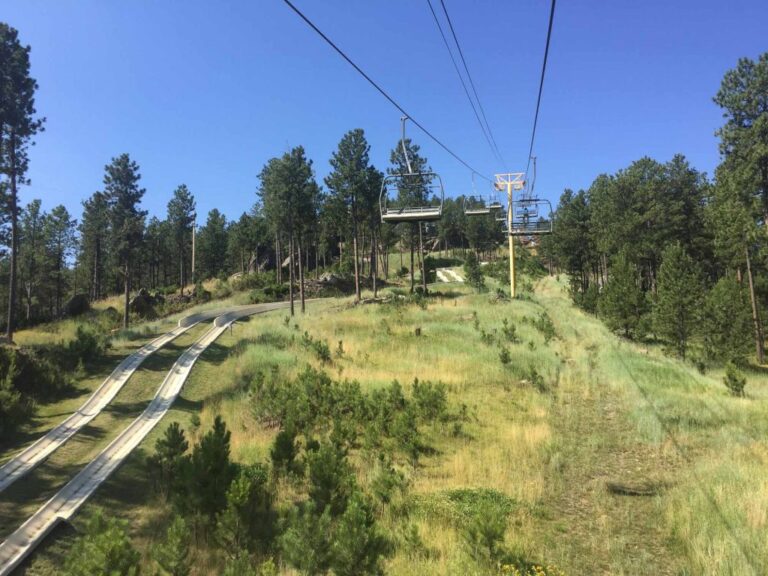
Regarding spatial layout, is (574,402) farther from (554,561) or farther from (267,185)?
(267,185)

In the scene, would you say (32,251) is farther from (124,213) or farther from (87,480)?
(87,480)

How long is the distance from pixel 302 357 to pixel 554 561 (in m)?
18.6

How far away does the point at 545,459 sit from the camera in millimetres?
11648

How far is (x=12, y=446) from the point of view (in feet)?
43.7

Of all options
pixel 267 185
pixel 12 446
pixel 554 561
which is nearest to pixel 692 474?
pixel 554 561

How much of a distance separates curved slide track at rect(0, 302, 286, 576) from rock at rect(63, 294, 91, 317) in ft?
89.3

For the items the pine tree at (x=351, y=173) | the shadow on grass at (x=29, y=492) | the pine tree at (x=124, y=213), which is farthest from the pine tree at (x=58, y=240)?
the shadow on grass at (x=29, y=492)

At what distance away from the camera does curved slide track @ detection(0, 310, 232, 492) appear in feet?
38.0

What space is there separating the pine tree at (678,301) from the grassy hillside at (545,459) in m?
4.98

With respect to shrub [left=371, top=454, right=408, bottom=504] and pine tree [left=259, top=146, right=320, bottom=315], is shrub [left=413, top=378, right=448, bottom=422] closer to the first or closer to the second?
shrub [left=371, top=454, right=408, bottom=504]

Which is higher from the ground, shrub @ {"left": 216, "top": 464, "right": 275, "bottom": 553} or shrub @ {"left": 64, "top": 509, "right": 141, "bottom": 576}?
shrub @ {"left": 64, "top": 509, "right": 141, "bottom": 576}

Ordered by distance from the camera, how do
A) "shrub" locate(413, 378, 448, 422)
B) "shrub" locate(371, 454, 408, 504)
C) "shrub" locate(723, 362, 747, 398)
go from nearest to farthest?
"shrub" locate(371, 454, 408, 504)
"shrub" locate(413, 378, 448, 422)
"shrub" locate(723, 362, 747, 398)

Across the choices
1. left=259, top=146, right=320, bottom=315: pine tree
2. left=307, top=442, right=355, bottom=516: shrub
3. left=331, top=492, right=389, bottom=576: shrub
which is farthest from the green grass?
left=259, top=146, right=320, bottom=315: pine tree

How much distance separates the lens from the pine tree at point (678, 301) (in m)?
30.1
